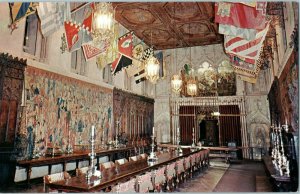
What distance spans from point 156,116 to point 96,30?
36.5 feet

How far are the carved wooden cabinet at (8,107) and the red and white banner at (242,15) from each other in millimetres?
5710

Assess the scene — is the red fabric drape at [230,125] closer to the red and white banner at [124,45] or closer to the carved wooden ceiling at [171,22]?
the carved wooden ceiling at [171,22]

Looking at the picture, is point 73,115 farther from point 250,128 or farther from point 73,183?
point 250,128

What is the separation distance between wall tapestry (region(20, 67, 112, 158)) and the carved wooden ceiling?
4.17 metres

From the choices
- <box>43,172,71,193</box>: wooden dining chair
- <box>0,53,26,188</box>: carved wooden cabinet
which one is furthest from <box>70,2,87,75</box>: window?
<box>43,172,71,193</box>: wooden dining chair

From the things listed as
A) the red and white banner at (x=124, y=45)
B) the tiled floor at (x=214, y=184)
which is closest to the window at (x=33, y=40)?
the red and white banner at (x=124, y=45)

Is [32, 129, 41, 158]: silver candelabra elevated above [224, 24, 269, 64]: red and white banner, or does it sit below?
below

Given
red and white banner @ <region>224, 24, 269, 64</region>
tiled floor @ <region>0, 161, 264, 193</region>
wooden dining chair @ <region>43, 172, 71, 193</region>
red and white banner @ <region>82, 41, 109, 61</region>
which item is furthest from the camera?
red and white banner @ <region>82, 41, 109, 61</region>

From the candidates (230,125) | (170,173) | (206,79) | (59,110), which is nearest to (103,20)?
(59,110)

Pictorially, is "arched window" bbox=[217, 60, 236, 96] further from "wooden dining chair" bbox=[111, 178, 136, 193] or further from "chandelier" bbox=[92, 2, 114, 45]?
"wooden dining chair" bbox=[111, 178, 136, 193]

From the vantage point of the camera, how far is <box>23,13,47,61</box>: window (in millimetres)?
7012

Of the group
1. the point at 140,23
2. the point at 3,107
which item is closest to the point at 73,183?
the point at 3,107

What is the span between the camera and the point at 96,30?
18.6 ft

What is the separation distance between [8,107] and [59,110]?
1.88 m
